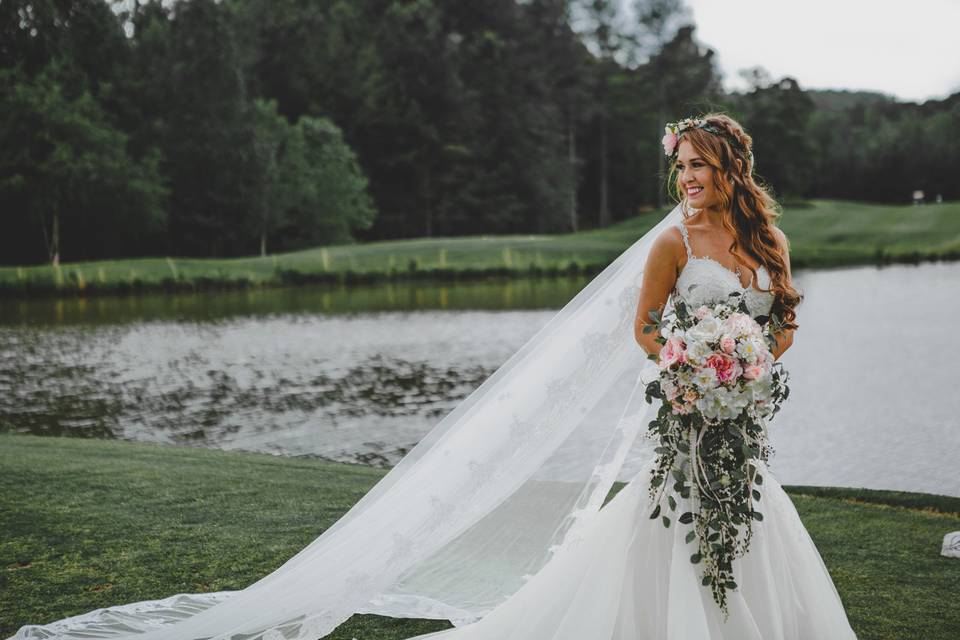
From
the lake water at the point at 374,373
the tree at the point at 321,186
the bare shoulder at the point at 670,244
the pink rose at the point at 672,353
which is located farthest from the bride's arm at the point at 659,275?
the tree at the point at 321,186

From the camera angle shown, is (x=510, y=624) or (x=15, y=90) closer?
(x=510, y=624)

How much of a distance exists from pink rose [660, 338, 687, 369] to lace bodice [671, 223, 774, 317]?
36 cm

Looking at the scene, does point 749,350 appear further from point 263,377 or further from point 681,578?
point 263,377

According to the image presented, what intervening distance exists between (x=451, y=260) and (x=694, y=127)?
39466mm

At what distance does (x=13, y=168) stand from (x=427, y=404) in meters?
37.7

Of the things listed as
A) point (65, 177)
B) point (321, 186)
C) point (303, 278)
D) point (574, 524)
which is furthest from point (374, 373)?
point (321, 186)

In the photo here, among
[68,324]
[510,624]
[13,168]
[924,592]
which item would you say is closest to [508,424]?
[510,624]

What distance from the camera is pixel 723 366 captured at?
353cm

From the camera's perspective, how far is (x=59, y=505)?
7.33 metres

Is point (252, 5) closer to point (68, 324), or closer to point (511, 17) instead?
point (511, 17)

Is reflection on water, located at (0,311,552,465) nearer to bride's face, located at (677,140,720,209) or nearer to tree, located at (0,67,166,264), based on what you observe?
bride's face, located at (677,140,720,209)

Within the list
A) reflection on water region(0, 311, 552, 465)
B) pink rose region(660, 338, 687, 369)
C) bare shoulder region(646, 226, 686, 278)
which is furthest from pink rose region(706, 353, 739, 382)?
reflection on water region(0, 311, 552, 465)

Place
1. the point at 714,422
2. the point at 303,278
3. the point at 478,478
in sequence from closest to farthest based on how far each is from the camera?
the point at 714,422 < the point at 478,478 < the point at 303,278

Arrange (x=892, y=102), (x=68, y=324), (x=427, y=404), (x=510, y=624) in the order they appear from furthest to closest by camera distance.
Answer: (x=892, y=102), (x=68, y=324), (x=427, y=404), (x=510, y=624)
